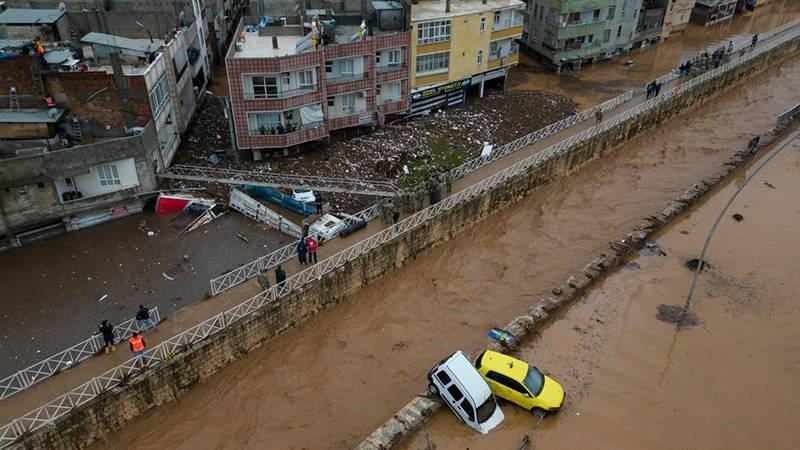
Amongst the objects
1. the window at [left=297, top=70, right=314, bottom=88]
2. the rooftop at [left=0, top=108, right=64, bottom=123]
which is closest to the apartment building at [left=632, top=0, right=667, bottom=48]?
the window at [left=297, top=70, right=314, bottom=88]

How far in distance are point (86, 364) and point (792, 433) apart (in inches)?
960

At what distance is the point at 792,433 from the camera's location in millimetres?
19469

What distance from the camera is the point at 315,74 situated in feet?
98.9

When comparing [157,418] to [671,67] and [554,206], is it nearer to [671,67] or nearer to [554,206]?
[554,206]

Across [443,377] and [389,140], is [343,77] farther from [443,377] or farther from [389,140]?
[443,377]

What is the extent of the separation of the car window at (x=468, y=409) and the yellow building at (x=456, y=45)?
897 inches

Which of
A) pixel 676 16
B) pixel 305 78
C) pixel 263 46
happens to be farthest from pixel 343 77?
pixel 676 16

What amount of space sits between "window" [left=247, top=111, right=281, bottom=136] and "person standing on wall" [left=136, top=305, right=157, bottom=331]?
13.5 metres

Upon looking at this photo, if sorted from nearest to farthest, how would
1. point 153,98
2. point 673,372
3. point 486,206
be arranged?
point 673,372 < point 153,98 < point 486,206

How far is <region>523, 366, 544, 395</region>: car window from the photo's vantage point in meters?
19.2

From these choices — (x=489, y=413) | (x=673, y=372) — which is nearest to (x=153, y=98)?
(x=489, y=413)

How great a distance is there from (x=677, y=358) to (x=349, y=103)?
2186 cm

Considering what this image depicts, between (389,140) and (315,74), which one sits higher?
(315,74)

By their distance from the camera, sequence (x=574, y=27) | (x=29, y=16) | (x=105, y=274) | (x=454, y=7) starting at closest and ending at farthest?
(x=105, y=274)
(x=29, y=16)
(x=454, y=7)
(x=574, y=27)
